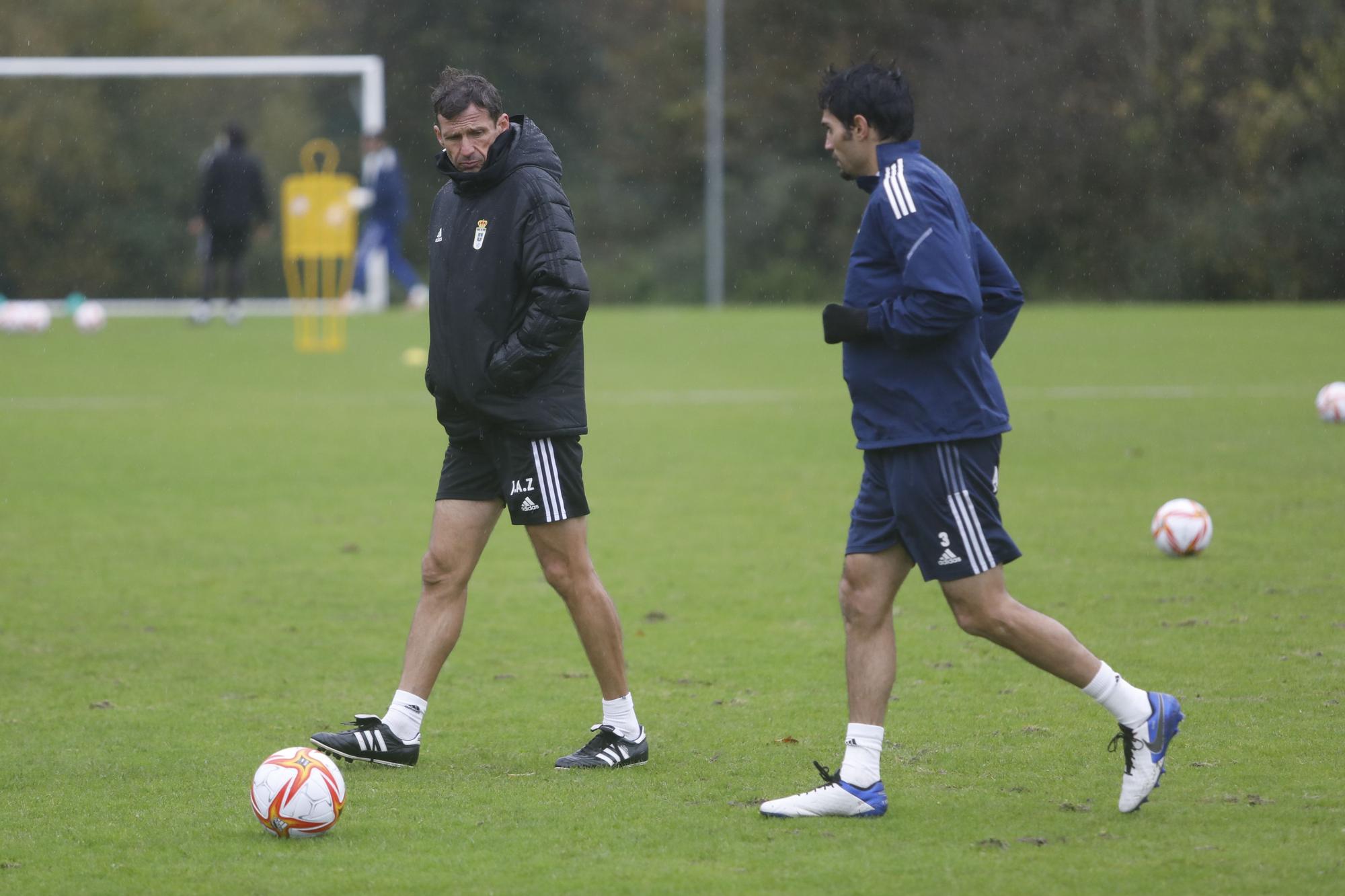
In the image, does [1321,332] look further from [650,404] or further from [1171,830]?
[1171,830]

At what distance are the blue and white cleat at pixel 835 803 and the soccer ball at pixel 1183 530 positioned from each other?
4.56m

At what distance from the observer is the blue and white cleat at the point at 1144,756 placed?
4.77m

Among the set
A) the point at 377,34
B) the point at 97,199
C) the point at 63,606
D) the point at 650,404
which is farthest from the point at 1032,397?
the point at 377,34

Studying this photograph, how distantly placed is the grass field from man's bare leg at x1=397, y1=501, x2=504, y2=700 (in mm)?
352

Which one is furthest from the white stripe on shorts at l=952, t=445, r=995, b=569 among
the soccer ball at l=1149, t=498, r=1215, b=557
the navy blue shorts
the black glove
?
the soccer ball at l=1149, t=498, r=1215, b=557

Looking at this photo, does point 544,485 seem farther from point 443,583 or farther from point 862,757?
point 862,757

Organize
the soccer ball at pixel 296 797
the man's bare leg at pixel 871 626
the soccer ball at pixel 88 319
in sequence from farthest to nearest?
the soccer ball at pixel 88 319, the man's bare leg at pixel 871 626, the soccer ball at pixel 296 797

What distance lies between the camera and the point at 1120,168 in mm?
33750

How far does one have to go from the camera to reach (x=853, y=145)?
480 centimetres

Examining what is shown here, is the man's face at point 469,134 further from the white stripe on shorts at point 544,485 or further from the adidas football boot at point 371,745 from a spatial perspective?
the adidas football boot at point 371,745

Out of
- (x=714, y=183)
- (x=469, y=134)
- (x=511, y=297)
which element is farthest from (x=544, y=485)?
(x=714, y=183)

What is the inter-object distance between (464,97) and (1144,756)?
2889 millimetres

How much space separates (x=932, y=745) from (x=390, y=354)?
17124mm

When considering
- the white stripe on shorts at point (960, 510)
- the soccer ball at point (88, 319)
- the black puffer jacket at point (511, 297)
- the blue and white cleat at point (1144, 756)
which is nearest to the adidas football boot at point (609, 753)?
the black puffer jacket at point (511, 297)
